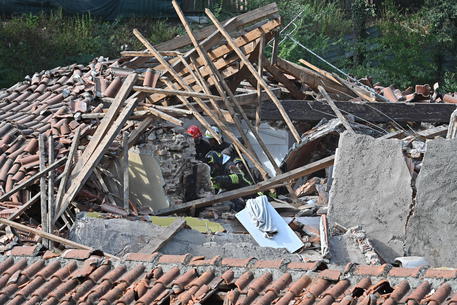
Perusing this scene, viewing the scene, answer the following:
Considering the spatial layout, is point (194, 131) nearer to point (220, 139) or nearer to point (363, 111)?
point (220, 139)

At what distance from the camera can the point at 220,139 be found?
19.1 m

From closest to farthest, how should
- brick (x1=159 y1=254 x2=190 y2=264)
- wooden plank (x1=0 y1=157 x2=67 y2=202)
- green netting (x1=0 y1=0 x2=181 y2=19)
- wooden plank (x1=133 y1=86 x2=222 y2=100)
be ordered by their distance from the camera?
brick (x1=159 y1=254 x2=190 y2=264)
wooden plank (x1=0 y1=157 x2=67 y2=202)
wooden plank (x1=133 y1=86 x2=222 y2=100)
green netting (x1=0 y1=0 x2=181 y2=19)

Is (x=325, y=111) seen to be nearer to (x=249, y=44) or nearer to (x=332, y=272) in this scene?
(x=249, y=44)

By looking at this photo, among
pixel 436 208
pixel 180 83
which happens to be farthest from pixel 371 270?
pixel 180 83

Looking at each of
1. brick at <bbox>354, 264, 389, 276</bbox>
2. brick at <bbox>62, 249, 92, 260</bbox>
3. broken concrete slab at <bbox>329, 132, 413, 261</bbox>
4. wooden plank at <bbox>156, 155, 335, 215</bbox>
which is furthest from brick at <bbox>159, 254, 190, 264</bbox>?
wooden plank at <bbox>156, 155, 335, 215</bbox>

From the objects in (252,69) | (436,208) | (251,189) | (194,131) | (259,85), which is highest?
(252,69)

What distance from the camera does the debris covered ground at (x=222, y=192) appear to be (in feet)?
36.9

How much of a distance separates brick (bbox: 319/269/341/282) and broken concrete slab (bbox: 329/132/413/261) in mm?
5034

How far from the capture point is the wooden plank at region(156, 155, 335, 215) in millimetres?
18047

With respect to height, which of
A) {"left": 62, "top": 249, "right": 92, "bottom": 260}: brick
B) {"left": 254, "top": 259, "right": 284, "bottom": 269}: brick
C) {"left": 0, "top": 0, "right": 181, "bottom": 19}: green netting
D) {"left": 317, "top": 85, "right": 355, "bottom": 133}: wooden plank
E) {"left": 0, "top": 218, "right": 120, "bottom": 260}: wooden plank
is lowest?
{"left": 0, "top": 218, "right": 120, "bottom": 260}: wooden plank

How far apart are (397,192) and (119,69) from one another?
7222 mm

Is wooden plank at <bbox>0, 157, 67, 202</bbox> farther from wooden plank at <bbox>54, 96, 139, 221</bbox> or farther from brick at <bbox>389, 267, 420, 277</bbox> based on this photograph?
brick at <bbox>389, 267, 420, 277</bbox>

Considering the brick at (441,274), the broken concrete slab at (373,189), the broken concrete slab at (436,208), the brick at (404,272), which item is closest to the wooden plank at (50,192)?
the broken concrete slab at (373,189)

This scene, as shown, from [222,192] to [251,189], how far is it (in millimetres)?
750
